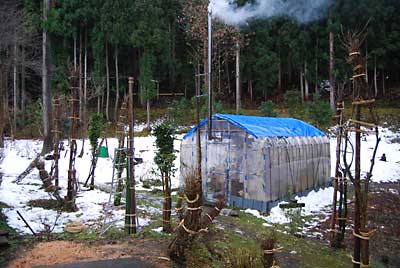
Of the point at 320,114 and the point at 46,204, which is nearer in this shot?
the point at 46,204

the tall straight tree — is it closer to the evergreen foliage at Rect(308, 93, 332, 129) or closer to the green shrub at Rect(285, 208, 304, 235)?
the green shrub at Rect(285, 208, 304, 235)

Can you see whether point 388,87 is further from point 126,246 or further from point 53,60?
point 126,246

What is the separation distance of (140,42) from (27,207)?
51.6ft

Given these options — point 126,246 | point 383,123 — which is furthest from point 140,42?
point 126,246

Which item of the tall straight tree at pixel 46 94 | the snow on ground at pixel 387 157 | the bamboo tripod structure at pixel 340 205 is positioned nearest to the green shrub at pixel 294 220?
the bamboo tripod structure at pixel 340 205

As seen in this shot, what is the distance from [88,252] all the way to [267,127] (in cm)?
588

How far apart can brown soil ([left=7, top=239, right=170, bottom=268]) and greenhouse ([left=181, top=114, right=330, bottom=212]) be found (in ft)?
10.2

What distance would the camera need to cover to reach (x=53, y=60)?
23391 mm

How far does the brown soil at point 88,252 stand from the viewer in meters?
4.61

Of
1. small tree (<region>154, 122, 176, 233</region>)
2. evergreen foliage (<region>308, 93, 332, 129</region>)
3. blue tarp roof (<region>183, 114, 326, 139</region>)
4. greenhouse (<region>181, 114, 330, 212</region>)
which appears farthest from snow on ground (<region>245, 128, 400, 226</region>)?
small tree (<region>154, 122, 176, 233</region>)

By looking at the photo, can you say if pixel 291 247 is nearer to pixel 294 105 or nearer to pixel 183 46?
pixel 294 105

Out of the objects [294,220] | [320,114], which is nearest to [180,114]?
[320,114]

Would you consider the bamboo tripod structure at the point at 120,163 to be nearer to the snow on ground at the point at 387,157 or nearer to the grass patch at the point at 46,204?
the grass patch at the point at 46,204

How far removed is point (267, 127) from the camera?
30.7 ft
